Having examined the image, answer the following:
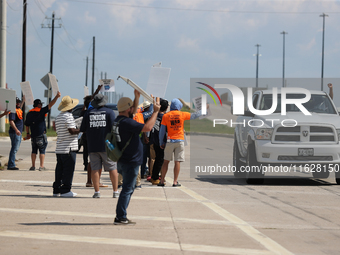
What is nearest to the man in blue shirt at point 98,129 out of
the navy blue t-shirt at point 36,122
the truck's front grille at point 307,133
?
the navy blue t-shirt at point 36,122

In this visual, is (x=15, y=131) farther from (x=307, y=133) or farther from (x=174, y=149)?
(x=307, y=133)

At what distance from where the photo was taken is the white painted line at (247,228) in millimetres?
6094

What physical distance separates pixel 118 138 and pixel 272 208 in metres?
3.17

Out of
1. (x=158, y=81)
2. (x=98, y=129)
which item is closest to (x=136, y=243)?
(x=158, y=81)

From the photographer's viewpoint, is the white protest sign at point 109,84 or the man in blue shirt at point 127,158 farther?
the white protest sign at point 109,84

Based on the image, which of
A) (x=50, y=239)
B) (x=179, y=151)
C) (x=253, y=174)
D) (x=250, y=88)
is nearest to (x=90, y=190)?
(x=179, y=151)

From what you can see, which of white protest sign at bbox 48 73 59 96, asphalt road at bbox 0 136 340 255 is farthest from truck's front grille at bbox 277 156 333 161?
white protest sign at bbox 48 73 59 96

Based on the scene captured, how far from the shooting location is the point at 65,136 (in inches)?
396

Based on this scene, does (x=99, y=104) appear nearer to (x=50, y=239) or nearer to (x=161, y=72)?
(x=161, y=72)

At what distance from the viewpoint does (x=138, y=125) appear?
7203 millimetres

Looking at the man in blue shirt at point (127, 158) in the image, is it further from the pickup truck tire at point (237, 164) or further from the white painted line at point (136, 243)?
the pickup truck tire at point (237, 164)

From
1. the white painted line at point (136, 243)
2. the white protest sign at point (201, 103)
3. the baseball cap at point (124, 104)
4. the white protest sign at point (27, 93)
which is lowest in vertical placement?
the white painted line at point (136, 243)

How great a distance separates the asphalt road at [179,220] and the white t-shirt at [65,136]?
917 millimetres

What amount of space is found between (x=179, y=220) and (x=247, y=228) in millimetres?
1020
